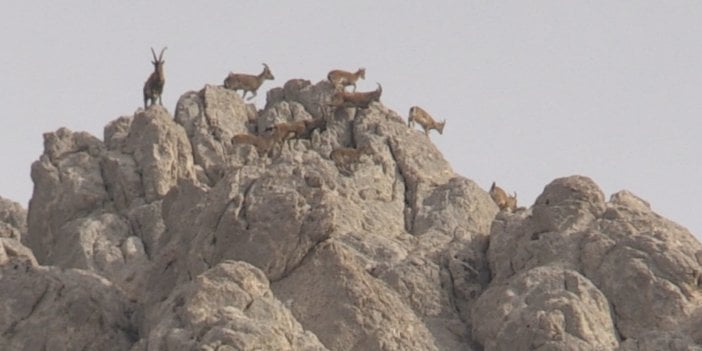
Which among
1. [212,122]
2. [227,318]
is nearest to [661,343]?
[227,318]

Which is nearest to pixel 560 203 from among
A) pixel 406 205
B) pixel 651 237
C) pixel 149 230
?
pixel 651 237

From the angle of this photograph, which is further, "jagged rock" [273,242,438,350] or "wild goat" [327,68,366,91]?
"wild goat" [327,68,366,91]

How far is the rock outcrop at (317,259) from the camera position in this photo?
47719mm

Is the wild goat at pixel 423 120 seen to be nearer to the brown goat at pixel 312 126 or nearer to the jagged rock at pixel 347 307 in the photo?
the brown goat at pixel 312 126

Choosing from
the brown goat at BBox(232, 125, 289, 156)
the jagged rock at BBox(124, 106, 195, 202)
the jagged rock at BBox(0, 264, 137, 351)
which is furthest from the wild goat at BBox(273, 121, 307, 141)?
the jagged rock at BBox(0, 264, 137, 351)

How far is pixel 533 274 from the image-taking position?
50469 mm

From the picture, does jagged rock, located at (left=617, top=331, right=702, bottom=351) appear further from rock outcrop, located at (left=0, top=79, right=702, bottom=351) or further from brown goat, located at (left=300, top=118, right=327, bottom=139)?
brown goat, located at (left=300, top=118, right=327, bottom=139)

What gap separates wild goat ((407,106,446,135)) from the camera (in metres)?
70.4

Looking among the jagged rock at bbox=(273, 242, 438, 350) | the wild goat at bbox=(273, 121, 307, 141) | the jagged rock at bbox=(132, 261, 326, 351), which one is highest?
the wild goat at bbox=(273, 121, 307, 141)

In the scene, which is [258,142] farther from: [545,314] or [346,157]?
[545,314]

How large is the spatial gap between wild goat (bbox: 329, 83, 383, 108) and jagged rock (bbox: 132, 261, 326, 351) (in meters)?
17.0

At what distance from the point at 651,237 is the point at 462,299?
4599mm

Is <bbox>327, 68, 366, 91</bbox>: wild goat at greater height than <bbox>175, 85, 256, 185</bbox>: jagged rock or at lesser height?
greater

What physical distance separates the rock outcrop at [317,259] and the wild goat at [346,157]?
0.42ft
